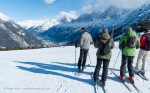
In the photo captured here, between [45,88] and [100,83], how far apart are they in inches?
99.7

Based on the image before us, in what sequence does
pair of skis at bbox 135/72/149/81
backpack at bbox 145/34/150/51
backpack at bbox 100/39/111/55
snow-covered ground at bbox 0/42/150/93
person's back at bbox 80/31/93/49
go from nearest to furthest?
snow-covered ground at bbox 0/42/150/93
backpack at bbox 100/39/111/55
pair of skis at bbox 135/72/149/81
backpack at bbox 145/34/150/51
person's back at bbox 80/31/93/49

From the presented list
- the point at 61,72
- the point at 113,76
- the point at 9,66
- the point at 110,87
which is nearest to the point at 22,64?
the point at 9,66

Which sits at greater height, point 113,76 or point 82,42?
point 82,42

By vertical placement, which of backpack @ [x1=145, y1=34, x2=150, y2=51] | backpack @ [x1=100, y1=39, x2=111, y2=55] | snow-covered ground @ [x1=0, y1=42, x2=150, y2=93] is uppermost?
backpack @ [x1=145, y1=34, x2=150, y2=51]

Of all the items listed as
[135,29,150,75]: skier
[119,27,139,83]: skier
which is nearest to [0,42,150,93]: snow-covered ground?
[135,29,150,75]: skier

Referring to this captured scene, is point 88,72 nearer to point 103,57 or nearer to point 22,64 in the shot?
point 103,57

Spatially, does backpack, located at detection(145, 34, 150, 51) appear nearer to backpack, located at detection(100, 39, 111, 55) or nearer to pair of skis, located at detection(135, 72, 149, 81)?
pair of skis, located at detection(135, 72, 149, 81)

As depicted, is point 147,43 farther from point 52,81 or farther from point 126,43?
point 52,81

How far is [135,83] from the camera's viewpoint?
52.5ft

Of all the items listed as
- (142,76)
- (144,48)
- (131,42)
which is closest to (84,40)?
(144,48)

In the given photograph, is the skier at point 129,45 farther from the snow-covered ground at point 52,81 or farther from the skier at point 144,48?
the skier at point 144,48

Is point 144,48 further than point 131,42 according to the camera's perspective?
Yes

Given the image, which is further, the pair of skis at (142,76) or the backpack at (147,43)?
the backpack at (147,43)

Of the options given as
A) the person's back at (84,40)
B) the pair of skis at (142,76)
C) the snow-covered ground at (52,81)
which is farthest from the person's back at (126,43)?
the person's back at (84,40)
